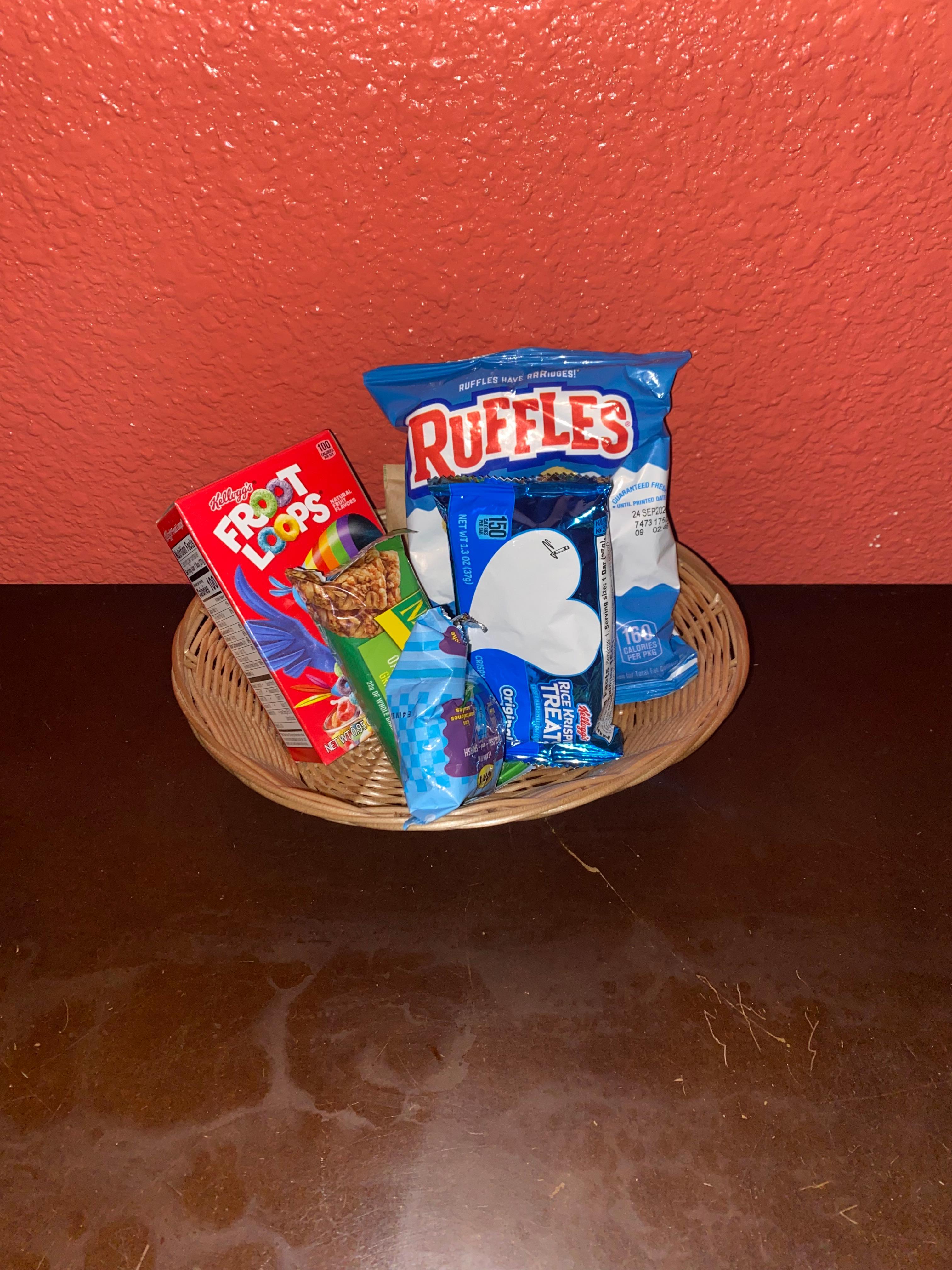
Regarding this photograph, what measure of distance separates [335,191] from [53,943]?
749 mm

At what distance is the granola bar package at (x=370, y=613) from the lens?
0.83 metres

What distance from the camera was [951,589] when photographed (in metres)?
1.13

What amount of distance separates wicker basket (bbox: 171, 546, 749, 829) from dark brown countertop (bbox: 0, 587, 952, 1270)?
Result: 53 mm

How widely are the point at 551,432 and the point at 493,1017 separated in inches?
21.4

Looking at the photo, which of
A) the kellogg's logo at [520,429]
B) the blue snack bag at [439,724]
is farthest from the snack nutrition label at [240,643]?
the kellogg's logo at [520,429]

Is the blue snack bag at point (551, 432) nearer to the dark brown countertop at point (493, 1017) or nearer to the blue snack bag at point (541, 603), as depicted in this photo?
the blue snack bag at point (541, 603)

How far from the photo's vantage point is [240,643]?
867 millimetres

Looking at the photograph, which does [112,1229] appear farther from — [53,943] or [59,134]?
[59,134]

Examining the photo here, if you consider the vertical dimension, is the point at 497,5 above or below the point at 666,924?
above

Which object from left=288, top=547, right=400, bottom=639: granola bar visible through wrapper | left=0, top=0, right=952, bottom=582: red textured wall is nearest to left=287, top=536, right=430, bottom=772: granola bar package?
left=288, top=547, right=400, bottom=639: granola bar visible through wrapper

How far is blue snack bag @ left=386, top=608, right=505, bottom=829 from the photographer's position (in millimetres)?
768

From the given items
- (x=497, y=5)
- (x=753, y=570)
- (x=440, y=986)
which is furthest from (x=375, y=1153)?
(x=497, y=5)

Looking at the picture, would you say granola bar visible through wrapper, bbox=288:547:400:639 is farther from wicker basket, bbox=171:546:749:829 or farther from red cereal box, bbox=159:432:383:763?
wicker basket, bbox=171:546:749:829

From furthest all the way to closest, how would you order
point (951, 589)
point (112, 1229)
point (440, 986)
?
point (951, 589) < point (440, 986) < point (112, 1229)
